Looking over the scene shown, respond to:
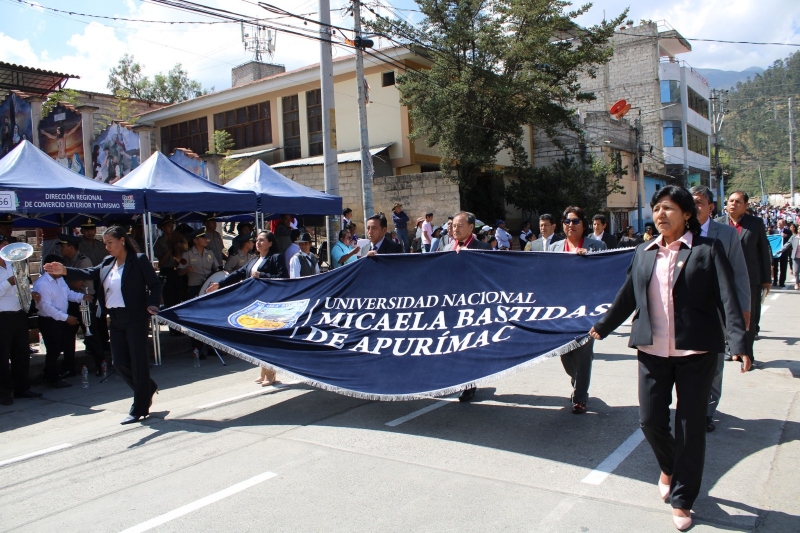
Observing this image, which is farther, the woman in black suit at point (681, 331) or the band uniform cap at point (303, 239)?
the band uniform cap at point (303, 239)

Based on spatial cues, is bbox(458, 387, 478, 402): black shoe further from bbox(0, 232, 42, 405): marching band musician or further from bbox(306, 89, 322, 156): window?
bbox(306, 89, 322, 156): window

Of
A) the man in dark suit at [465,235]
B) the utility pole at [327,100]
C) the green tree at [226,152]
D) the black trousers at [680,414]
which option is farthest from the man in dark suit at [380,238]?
the green tree at [226,152]

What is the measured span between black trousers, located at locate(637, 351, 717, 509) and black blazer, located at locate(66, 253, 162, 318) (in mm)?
4803

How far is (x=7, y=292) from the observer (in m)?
7.32

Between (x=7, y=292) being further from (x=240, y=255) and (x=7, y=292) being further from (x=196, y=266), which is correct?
(x=240, y=255)

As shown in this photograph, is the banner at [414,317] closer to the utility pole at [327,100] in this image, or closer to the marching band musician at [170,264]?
the marching band musician at [170,264]

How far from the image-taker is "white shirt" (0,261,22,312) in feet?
23.8

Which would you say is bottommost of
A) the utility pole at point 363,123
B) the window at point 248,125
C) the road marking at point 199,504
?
the road marking at point 199,504

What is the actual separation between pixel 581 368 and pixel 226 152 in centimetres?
2443

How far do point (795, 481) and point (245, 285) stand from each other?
5564 mm

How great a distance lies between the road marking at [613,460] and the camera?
443 cm

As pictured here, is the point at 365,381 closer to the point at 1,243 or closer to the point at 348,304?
the point at 348,304

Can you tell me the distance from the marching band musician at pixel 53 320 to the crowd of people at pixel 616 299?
0.01 m

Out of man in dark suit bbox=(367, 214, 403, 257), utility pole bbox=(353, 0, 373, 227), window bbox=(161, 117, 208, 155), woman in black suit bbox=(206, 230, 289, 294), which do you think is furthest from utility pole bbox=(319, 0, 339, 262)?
window bbox=(161, 117, 208, 155)
